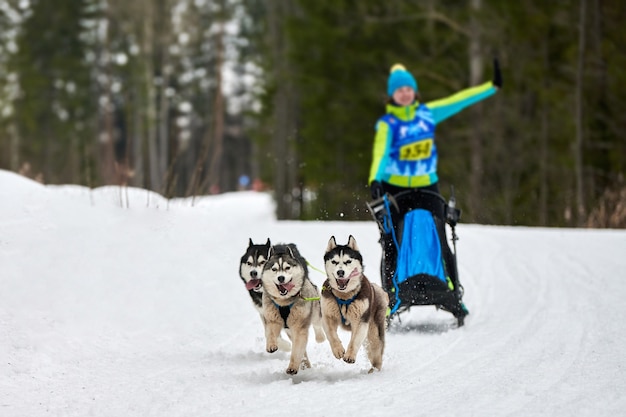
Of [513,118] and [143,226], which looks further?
[513,118]

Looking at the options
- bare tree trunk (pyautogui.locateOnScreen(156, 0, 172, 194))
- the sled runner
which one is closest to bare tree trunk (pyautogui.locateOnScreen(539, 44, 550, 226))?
the sled runner

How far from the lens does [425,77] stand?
17.1m

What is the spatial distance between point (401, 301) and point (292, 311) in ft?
5.39

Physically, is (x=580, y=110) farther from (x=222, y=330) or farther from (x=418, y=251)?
(x=222, y=330)

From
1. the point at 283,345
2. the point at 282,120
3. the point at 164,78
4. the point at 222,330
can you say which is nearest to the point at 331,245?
the point at 283,345

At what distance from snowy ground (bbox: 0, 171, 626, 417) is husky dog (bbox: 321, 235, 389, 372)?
266 mm

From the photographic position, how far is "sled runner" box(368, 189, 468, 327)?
6.06 m

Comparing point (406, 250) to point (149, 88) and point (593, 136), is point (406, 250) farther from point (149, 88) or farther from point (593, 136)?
point (149, 88)

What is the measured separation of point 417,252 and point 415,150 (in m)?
0.90

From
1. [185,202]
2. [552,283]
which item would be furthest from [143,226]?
[552,283]

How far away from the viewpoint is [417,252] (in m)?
6.14

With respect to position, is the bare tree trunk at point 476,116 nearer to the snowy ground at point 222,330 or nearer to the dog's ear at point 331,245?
the snowy ground at point 222,330

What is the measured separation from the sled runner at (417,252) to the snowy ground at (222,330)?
29 centimetres

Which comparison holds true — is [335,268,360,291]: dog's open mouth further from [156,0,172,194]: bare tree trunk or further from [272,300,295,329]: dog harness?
[156,0,172,194]: bare tree trunk
